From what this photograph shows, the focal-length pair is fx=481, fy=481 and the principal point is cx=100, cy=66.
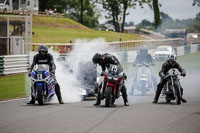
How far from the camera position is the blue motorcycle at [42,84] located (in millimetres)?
14052

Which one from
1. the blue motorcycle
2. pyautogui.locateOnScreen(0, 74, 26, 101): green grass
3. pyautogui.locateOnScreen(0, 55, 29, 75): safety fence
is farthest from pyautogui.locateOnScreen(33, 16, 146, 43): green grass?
the blue motorcycle

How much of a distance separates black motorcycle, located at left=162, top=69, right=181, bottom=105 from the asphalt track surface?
327mm

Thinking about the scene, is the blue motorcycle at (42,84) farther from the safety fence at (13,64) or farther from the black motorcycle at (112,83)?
the safety fence at (13,64)

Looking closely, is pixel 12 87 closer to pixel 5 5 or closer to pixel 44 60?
pixel 44 60

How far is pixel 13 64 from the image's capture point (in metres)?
27.8

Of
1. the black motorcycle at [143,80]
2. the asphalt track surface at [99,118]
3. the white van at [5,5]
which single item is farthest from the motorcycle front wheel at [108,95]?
the white van at [5,5]

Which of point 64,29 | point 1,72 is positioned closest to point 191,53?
point 1,72

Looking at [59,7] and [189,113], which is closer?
[189,113]

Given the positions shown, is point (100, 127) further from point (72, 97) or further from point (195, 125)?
point (72, 97)

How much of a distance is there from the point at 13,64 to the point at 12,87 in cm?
601

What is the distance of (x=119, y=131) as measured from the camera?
9.35m

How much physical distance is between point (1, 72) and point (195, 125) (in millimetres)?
17954

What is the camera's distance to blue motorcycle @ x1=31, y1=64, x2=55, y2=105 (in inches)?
553

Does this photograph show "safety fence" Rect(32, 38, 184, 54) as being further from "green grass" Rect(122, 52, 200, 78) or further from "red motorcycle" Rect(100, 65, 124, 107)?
"red motorcycle" Rect(100, 65, 124, 107)
